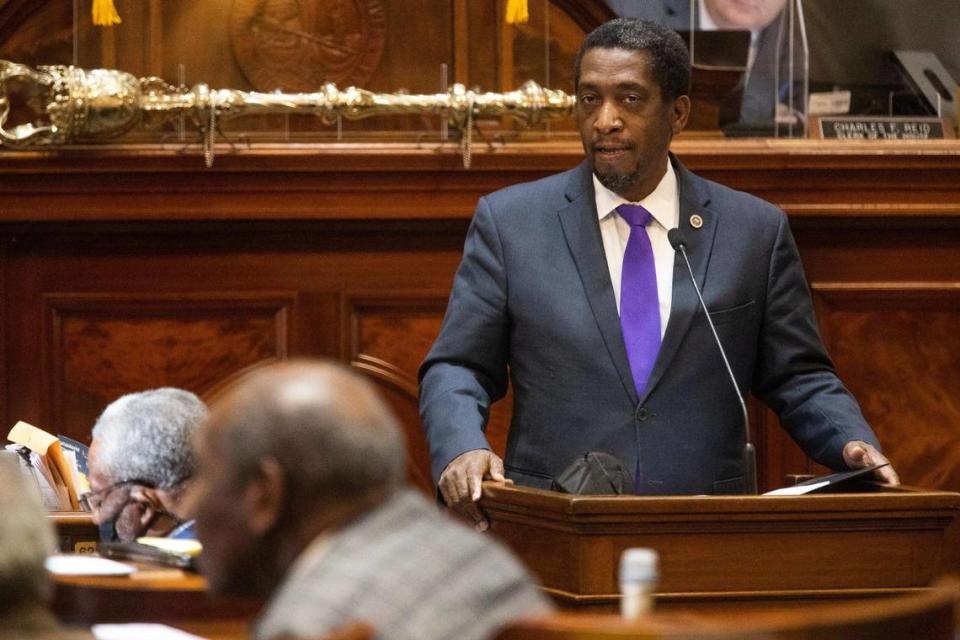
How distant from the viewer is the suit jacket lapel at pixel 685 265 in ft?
13.1

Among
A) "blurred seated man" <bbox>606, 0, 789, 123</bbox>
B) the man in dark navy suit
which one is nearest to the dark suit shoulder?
the man in dark navy suit

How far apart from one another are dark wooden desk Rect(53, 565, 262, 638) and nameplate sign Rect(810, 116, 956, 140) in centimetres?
349

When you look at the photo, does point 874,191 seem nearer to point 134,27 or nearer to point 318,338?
point 318,338

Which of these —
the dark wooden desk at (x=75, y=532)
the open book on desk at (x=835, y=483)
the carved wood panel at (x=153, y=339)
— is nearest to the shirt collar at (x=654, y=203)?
the open book on desk at (x=835, y=483)

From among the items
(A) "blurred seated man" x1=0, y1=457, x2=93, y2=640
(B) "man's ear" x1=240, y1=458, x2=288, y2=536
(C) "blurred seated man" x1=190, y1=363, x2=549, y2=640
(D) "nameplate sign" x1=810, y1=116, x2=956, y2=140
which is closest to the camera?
(C) "blurred seated man" x1=190, y1=363, x2=549, y2=640

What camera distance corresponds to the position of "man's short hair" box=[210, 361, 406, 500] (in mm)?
1976

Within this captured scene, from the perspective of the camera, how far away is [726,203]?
13.9 feet

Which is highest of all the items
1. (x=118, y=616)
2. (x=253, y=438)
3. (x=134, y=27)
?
(x=134, y=27)

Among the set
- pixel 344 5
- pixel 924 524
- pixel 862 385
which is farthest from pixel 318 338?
pixel 924 524

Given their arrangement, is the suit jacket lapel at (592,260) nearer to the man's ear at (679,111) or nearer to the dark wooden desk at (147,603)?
the man's ear at (679,111)

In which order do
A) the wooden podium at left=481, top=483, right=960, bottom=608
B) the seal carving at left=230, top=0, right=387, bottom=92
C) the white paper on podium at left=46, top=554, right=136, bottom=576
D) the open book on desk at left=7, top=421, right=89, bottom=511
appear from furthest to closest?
the seal carving at left=230, top=0, right=387, bottom=92, the open book on desk at left=7, top=421, right=89, bottom=511, the wooden podium at left=481, top=483, right=960, bottom=608, the white paper on podium at left=46, top=554, right=136, bottom=576

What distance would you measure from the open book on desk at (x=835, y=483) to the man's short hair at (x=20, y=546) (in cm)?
157

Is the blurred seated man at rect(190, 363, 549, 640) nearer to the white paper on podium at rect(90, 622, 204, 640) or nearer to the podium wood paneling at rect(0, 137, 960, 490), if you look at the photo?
the white paper on podium at rect(90, 622, 204, 640)

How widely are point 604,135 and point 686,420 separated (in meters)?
0.66
